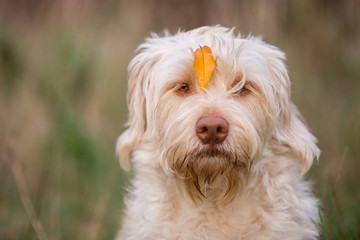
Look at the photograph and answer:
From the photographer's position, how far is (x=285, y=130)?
10.1ft

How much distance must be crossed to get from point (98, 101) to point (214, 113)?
3863 mm

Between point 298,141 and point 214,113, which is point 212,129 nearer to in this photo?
point 214,113

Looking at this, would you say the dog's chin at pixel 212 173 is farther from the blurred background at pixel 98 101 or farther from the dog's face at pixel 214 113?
the blurred background at pixel 98 101

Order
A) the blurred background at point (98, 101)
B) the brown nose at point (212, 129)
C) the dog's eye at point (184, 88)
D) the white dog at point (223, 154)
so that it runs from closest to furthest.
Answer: the brown nose at point (212, 129)
the white dog at point (223, 154)
the dog's eye at point (184, 88)
the blurred background at point (98, 101)

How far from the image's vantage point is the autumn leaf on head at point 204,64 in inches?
109

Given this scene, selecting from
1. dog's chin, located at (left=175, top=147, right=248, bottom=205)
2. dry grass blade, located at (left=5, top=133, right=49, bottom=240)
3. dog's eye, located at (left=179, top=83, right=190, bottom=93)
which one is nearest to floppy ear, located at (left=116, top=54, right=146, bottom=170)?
dog's eye, located at (left=179, top=83, right=190, bottom=93)

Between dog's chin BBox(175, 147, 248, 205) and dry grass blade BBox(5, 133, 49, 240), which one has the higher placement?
dog's chin BBox(175, 147, 248, 205)

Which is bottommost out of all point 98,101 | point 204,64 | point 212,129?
point 98,101

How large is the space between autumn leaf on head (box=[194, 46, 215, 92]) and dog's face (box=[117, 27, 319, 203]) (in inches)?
3.2

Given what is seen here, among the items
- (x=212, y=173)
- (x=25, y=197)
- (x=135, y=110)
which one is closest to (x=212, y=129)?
(x=212, y=173)

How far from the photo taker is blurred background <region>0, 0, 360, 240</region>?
15.4ft

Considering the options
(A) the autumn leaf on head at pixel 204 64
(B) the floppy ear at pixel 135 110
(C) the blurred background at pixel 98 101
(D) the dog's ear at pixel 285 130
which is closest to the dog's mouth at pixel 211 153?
(A) the autumn leaf on head at pixel 204 64

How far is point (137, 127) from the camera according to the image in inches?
128

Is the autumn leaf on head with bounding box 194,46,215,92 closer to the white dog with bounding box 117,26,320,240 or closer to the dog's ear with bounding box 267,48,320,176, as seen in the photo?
the white dog with bounding box 117,26,320,240
